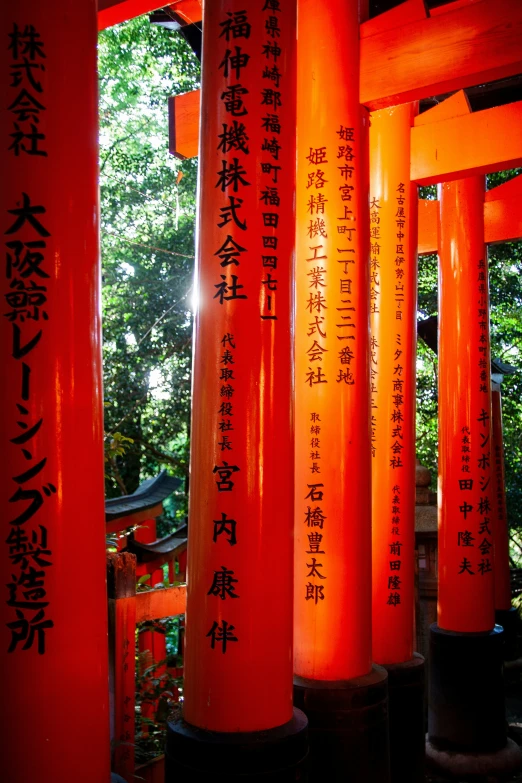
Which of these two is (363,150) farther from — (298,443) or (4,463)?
(4,463)

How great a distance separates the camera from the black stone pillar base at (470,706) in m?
6.15

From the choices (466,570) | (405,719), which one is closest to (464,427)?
(466,570)

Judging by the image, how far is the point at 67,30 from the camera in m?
2.67

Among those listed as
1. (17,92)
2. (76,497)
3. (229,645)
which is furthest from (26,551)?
(17,92)

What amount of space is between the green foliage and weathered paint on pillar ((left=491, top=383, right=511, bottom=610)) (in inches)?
157

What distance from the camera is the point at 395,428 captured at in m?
5.39

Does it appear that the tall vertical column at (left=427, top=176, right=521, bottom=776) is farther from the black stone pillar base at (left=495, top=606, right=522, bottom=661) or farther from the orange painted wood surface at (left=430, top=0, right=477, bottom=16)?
the black stone pillar base at (left=495, top=606, right=522, bottom=661)

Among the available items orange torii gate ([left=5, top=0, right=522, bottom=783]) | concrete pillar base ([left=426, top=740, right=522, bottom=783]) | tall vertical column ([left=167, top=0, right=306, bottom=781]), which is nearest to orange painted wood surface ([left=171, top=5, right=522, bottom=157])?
tall vertical column ([left=167, top=0, right=306, bottom=781])

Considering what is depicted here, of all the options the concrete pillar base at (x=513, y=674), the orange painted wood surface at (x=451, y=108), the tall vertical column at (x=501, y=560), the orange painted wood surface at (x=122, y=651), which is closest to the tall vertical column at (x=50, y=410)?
the orange painted wood surface at (x=122, y=651)

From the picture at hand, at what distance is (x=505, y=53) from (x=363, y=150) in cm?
83

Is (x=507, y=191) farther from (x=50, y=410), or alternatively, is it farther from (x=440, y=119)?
(x=50, y=410)

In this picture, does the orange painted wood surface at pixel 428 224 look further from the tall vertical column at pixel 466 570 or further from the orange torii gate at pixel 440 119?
the tall vertical column at pixel 466 570

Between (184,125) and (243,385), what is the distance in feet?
10.2

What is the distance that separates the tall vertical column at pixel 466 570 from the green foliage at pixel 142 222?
453 cm
